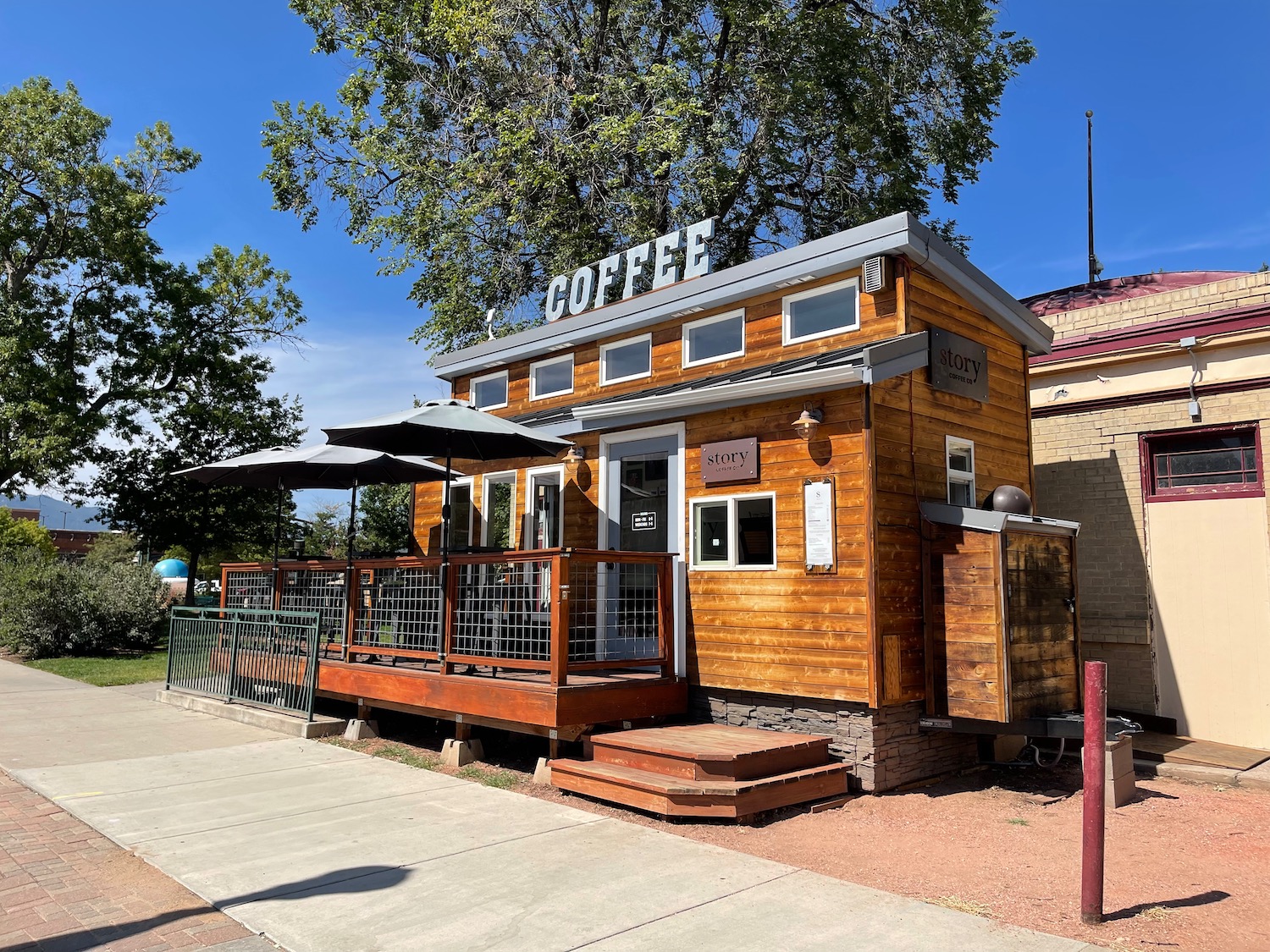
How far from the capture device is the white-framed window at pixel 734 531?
8281 mm

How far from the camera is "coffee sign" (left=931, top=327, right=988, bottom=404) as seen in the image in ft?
28.4

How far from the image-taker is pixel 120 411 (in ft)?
74.7

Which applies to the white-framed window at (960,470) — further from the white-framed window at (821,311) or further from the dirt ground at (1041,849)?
the dirt ground at (1041,849)

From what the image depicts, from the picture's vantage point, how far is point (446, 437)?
9.04m

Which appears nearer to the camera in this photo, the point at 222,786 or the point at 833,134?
the point at 222,786

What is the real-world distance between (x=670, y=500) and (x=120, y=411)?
19180 mm

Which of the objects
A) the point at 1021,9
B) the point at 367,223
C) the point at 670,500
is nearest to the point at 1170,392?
the point at 670,500

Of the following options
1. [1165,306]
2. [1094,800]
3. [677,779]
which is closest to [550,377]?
[677,779]

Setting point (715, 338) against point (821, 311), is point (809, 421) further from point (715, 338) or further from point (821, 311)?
point (715, 338)

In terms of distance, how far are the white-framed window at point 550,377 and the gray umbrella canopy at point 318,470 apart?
5.40ft

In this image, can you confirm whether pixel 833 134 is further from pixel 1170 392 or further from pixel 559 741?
pixel 559 741

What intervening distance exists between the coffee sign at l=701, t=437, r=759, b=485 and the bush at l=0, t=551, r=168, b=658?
15973 millimetres

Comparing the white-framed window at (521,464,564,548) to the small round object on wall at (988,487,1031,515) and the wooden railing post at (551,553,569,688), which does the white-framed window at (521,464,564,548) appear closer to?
the wooden railing post at (551,553,569,688)

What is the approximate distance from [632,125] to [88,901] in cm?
1617
